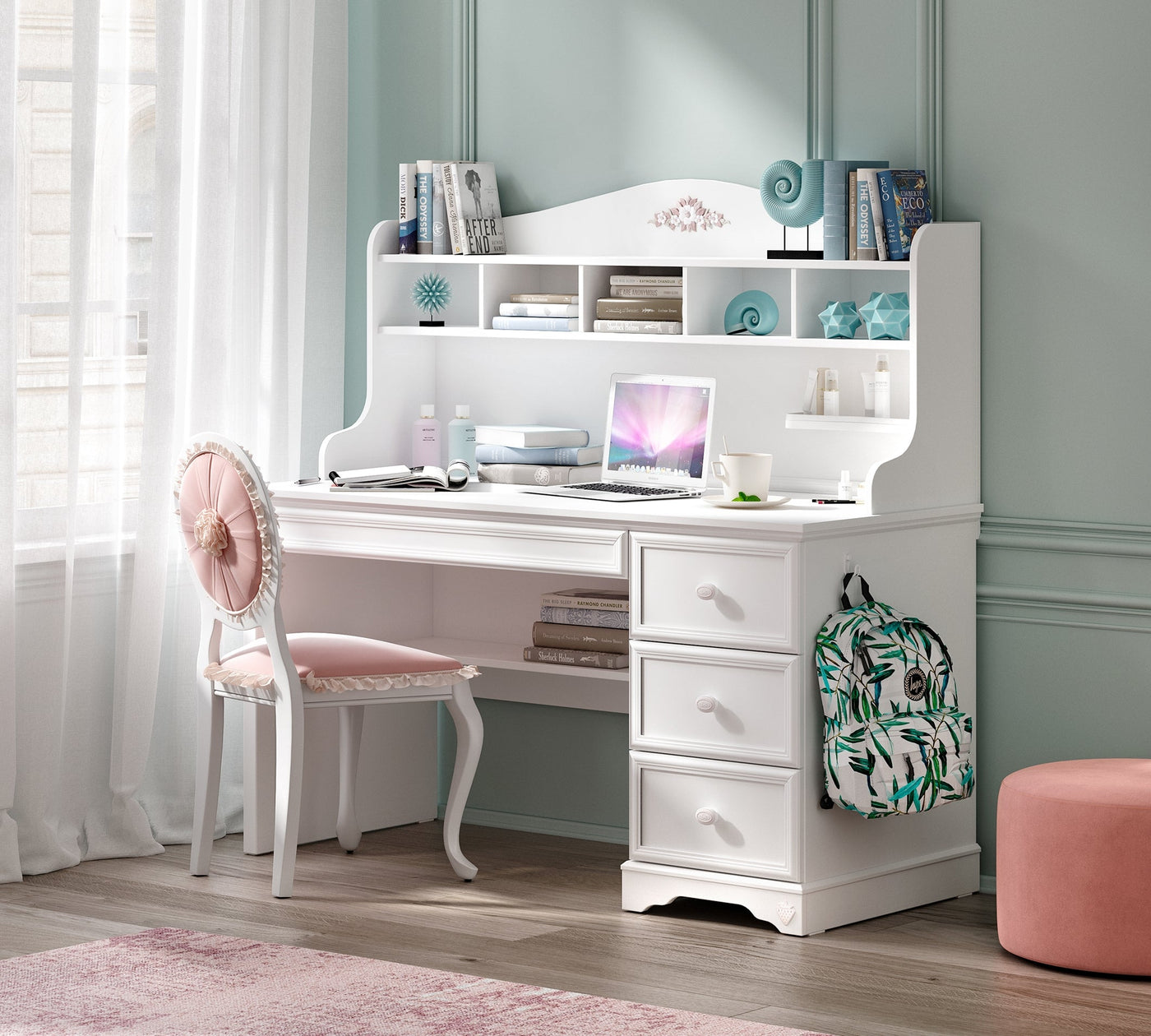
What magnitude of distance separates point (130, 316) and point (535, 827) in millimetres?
1474

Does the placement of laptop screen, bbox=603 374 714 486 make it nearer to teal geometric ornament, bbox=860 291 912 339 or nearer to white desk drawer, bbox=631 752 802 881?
teal geometric ornament, bbox=860 291 912 339

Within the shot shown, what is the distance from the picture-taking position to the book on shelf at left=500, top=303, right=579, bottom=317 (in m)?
4.03

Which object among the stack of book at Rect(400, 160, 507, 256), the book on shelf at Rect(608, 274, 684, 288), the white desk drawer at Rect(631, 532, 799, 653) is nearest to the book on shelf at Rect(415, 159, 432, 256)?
the stack of book at Rect(400, 160, 507, 256)

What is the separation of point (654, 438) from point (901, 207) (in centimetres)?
73

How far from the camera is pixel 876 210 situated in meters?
3.58

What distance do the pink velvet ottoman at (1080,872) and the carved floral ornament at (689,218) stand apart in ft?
4.50

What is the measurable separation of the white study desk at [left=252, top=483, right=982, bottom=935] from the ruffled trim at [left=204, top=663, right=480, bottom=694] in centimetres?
23

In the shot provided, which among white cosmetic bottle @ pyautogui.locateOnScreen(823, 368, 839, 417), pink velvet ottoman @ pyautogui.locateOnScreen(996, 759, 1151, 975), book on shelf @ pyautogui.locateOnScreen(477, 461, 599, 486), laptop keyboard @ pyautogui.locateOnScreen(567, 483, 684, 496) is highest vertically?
white cosmetic bottle @ pyautogui.locateOnScreen(823, 368, 839, 417)

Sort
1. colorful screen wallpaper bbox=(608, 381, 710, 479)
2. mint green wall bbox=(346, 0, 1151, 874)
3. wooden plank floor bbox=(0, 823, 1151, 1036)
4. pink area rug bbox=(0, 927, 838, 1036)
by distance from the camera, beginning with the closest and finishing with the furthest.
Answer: pink area rug bbox=(0, 927, 838, 1036) < wooden plank floor bbox=(0, 823, 1151, 1036) < mint green wall bbox=(346, 0, 1151, 874) < colorful screen wallpaper bbox=(608, 381, 710, 479)

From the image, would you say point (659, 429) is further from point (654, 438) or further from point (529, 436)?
point (529, 436)

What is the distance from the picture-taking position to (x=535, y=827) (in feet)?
14.1

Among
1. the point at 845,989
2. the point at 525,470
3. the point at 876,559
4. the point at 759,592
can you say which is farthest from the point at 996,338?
the point at 845,989

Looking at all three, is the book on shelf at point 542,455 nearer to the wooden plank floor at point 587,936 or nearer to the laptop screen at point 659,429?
the laptop screen at point 659,429

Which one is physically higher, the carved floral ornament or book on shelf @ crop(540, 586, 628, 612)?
the carved floral ornament
